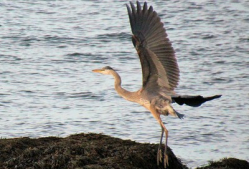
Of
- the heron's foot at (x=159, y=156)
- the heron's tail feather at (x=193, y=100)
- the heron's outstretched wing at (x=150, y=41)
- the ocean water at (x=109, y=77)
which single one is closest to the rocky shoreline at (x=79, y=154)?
the heron's foot at (x=159, y=156)

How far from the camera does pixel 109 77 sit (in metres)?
13.7

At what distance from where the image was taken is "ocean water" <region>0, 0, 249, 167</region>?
10.7m

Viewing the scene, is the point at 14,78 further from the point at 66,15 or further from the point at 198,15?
the point at 198,15

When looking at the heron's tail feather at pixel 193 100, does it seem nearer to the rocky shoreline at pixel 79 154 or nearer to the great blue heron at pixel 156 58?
the great blue heron at pixel 156 58

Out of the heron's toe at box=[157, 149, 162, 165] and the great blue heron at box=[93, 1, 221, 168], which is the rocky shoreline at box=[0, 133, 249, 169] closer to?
the heron's toe at box=[157, 149, 162, 165]

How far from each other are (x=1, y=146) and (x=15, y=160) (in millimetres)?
493

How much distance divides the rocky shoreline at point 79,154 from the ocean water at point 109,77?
2092mm

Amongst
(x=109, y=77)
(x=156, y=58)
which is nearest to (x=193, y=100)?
(x=156, y=58)

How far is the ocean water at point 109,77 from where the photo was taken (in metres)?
10.7

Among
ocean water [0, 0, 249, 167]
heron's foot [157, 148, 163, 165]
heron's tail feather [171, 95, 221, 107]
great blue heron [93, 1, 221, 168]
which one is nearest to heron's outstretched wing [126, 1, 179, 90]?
great blue heron [93, 1, 221, 168]

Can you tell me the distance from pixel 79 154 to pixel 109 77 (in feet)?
22.2

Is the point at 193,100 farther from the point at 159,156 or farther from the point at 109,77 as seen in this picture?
the point at 109,77

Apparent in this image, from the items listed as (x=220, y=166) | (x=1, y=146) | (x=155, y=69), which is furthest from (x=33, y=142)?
(x=220, y=166)

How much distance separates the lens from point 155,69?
7340mm
